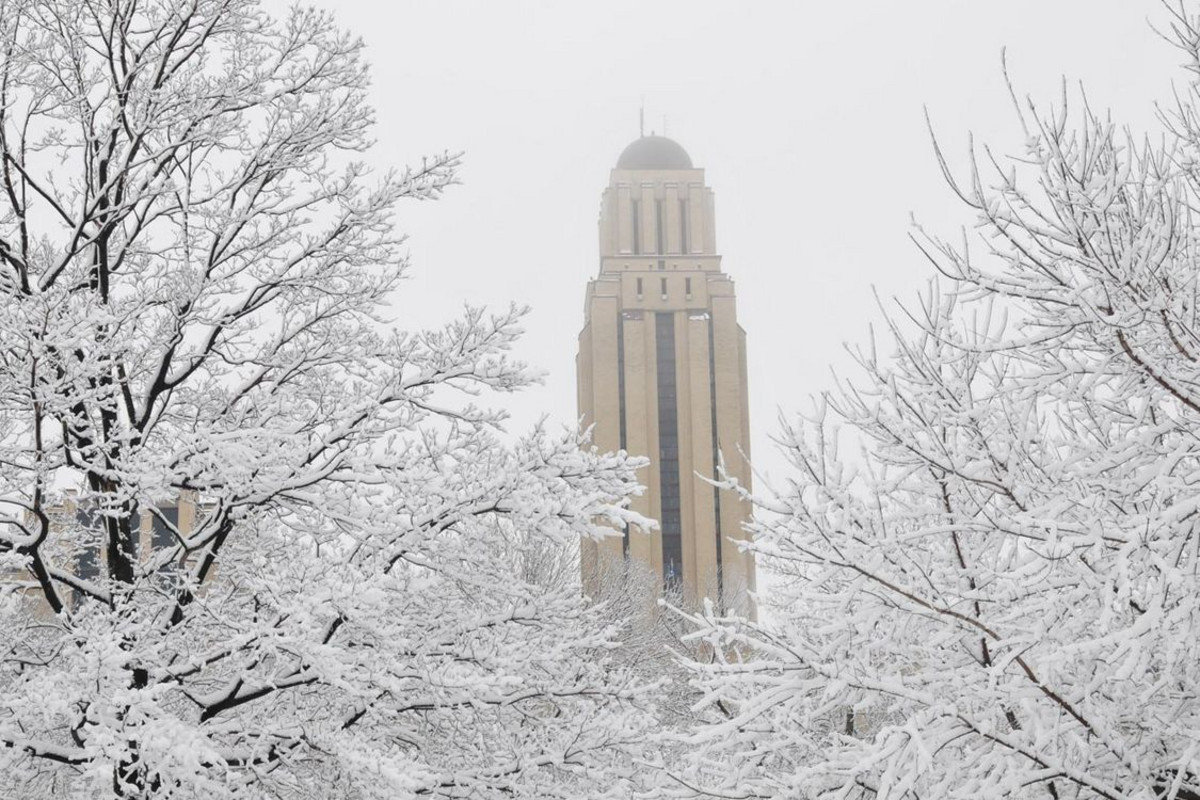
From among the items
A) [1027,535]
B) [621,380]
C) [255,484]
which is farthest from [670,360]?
[1027,535]

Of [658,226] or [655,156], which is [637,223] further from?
[655,156]

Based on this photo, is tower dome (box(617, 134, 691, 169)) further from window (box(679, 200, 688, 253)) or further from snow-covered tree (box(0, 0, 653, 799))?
snow-covered tree (box(0, 0, 653, 799))

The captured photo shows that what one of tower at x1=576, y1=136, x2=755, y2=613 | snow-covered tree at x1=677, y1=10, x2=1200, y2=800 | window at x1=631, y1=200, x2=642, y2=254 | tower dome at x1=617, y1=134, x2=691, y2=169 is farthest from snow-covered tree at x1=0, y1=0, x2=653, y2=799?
tower dome at x1=617, y1=134, x2=691, y2=169

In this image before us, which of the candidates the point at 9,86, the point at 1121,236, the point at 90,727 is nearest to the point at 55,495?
the point at 90,727

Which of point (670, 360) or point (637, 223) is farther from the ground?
point (637, 223)

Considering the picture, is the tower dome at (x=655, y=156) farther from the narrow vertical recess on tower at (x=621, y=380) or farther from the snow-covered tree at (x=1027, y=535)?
the snow-covered tree at (x=1027, y=535)

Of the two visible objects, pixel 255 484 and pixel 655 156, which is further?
pixel 655 156

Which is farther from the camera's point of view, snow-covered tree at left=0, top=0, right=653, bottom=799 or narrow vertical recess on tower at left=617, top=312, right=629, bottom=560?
narrow vertical recess on tower at left=617, top=312, right=629, bottom=560

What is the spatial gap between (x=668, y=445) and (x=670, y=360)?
5.09m

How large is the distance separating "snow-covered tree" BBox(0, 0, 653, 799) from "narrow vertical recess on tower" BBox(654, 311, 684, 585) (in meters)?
58.3

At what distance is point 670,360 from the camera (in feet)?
232

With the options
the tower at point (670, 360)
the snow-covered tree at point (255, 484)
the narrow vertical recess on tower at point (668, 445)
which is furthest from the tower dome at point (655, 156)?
the snow-covered tree at point (255, 484)

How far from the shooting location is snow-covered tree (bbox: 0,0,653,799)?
5.68 meters

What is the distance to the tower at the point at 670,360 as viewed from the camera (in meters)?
67.1
